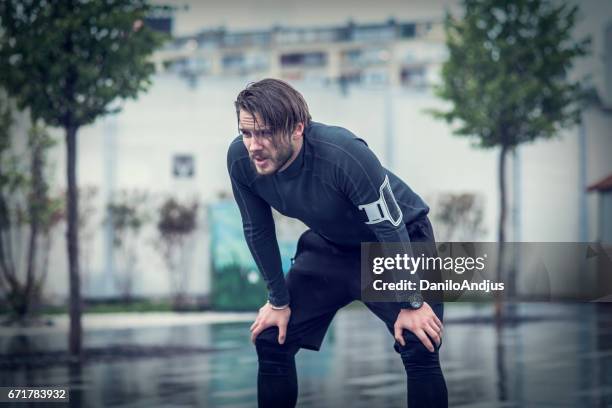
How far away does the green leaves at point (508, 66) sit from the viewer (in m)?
14.0

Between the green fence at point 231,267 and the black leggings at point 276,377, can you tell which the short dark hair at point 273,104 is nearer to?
the black leggings at point 276,377

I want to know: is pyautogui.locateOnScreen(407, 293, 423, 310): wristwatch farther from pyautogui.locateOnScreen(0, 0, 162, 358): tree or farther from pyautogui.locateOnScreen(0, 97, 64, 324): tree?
pyautogui.locateOnScreen(0, 97, 64, 324): tree

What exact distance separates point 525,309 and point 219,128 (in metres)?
6.95

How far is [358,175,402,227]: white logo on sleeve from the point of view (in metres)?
4.13

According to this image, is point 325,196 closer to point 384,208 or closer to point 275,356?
point 384,208

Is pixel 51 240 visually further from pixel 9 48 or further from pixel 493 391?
pixel 493 391

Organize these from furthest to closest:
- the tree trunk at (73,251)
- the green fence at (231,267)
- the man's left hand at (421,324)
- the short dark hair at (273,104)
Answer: the green fence at (231,267)
the tree trunk at (73,251)
the man's left hand at (421,324)
the short dark hair at (273,104)

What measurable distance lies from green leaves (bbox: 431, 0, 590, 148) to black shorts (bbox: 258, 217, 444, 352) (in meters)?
9.65

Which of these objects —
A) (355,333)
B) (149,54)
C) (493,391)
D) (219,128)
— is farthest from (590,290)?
(219,128)

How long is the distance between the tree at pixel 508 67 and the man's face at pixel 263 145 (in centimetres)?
1007

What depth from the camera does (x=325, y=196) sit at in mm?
4270

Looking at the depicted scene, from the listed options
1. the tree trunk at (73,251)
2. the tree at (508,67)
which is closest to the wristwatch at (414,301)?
the tree trunk at (73,251)

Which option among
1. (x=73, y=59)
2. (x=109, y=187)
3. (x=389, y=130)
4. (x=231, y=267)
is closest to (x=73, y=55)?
(x=73, y=59)

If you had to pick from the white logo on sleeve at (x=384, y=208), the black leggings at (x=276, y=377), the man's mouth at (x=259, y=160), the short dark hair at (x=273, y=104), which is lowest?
the black leggings at (x=276, y=377)
